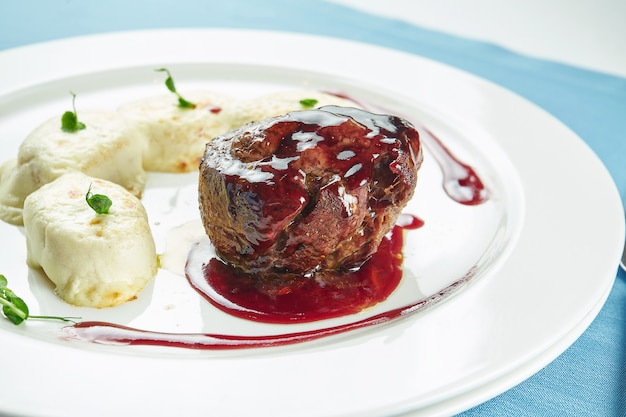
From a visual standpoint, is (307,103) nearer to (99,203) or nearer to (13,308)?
(99,203)

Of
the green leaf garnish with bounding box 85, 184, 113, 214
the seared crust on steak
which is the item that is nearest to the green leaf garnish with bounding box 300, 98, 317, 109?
the seared crust on steak

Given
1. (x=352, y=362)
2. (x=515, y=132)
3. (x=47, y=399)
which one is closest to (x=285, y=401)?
(x=352, y=362)

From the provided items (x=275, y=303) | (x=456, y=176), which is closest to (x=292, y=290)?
(x=275, y=303)

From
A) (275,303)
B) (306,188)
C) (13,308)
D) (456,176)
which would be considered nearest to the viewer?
(13,308)

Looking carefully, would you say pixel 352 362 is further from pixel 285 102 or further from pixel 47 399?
pixel 285 102

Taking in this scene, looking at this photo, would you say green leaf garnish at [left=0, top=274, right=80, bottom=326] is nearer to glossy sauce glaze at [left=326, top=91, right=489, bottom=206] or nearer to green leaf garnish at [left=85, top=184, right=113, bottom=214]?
green leaf garnish at [left=85, top=184, right=113, bottom=214]

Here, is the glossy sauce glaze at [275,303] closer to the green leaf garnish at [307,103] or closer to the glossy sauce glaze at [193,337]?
the glossy sauce glaze at [193,337]

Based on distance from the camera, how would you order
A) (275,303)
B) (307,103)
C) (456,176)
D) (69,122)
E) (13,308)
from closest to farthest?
(13,308) → (275,303) → (69,122) → (456,176) → (307,103)
